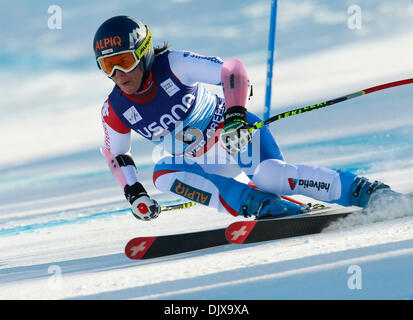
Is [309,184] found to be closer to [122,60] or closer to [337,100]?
[337,100]

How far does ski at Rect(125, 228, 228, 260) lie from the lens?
3.40m

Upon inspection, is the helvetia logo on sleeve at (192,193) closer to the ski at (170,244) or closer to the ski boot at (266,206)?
the ski boot at (266,206)

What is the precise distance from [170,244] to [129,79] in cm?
123

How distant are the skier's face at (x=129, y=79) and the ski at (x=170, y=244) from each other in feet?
3.67

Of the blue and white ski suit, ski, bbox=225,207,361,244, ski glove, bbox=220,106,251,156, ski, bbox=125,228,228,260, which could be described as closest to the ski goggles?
the blue and white ski suit

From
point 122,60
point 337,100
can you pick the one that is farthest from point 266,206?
point 122,60

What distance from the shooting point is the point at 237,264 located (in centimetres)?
246

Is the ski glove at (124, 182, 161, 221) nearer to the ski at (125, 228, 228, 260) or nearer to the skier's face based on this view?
the ski at (125, 228, 228, 260)

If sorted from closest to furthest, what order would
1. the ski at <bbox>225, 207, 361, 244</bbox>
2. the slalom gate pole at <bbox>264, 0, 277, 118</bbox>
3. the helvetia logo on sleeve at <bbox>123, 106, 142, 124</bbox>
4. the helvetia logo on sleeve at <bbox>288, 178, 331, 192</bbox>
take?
the ski at <bbox>225, 207, 361, 244</bbox>
the helvetia logo on sleeve at <bbox>288, 178, 331, 192</bbox>
the helvetia logo on sleeve at <bbox>123, 106, 142, 124</bbox>
the slalom gate pole at <bbox>264, 0, 277, 118</bbox>

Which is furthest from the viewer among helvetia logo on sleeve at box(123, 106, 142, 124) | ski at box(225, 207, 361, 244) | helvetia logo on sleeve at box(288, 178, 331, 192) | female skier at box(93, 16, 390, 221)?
helvetia logo on sleeve at box(123, 106, 142, 124)

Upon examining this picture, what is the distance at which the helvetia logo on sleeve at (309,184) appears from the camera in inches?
140

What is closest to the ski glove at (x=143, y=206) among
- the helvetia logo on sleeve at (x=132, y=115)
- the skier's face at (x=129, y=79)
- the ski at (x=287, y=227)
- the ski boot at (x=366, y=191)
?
the helvetia logo on sleeve at (x=132, y=115)
